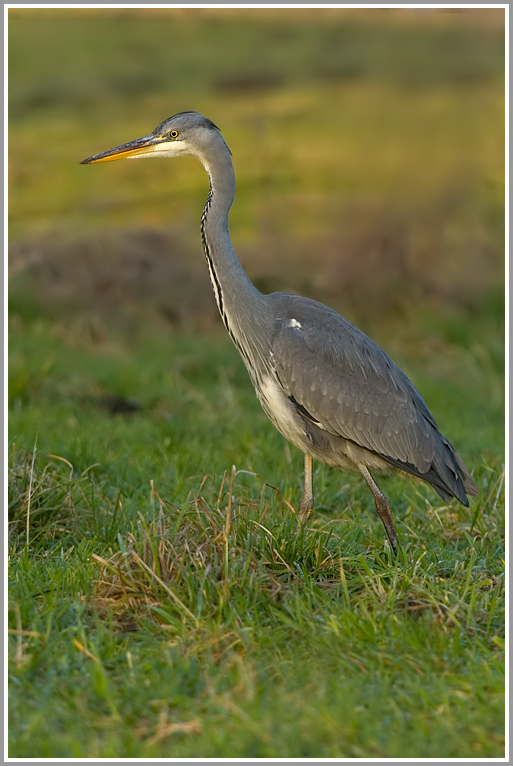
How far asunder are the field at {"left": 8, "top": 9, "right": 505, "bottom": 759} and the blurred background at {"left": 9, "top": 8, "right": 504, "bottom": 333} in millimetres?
47

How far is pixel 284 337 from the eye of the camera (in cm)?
552

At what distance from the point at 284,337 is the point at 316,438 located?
0.61 meters

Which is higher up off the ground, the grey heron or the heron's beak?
the heron's beak

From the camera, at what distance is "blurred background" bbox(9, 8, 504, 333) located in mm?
13508

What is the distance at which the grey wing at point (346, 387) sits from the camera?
5.48 metres

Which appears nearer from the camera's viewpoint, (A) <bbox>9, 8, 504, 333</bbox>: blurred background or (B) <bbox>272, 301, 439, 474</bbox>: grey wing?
(B) <bbox>272, 301, 439, 474</bbox>: grey wing

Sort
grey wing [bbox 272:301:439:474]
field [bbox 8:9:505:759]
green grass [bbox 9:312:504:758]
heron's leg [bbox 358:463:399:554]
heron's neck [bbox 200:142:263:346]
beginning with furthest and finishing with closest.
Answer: heron's neck [bbox 200:142:263:346] < grey wing [bbox 272:301:439:474] < heron's leg [bbox 358:463:399:554] < field [bbox 8:9:505:759] < green grass [bbox 9:312:504:758]

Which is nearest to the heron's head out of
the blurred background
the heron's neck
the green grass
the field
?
the heron's neck

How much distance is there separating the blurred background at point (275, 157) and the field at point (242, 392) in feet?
0.15

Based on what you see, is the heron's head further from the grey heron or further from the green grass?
the green grass

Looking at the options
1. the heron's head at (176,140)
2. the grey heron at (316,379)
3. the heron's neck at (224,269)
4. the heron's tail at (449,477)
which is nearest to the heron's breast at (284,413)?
the grey heron at (316,379)

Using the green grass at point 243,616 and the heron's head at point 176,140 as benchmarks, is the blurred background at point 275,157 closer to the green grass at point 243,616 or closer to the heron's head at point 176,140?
the heron's head at point 176,140

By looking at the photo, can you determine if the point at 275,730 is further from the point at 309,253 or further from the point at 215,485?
the point at 309,253

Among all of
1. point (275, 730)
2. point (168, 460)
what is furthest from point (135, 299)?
point (275, 730)
